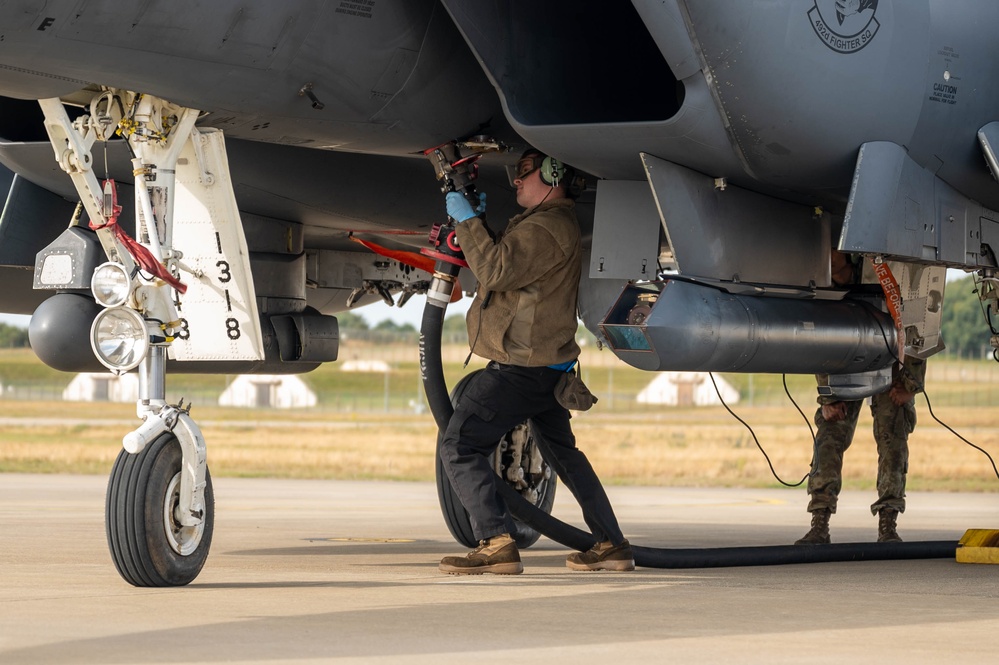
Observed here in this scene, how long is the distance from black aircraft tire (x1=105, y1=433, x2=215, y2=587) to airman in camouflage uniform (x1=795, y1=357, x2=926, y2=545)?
473 centimetres

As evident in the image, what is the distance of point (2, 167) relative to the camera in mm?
8648

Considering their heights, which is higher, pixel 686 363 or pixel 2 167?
pixel 2 167

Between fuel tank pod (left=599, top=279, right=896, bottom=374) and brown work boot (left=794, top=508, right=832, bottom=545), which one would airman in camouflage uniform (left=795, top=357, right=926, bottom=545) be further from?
fuel tank pod (left=599, top=279, right=896, bottom=374)


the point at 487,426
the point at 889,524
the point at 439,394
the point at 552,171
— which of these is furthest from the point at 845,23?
the point at 889,524

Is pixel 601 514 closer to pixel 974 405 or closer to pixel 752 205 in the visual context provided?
pixel 752 205

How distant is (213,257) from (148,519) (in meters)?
1.38

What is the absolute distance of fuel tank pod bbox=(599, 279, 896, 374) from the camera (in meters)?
6.77

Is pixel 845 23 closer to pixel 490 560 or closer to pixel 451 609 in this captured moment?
pixel 490 560

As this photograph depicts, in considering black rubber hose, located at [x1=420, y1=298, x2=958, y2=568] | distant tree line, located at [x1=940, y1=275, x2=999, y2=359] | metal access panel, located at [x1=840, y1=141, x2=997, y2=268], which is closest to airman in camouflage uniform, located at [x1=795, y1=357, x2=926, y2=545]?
black rubber hose, located at [x1=420, y1=298, x2=958, y2=568]

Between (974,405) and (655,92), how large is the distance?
188 ft

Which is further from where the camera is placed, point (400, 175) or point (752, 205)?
point (400, 175)

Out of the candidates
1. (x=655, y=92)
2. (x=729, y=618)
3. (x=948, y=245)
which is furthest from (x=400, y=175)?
(x=729, y=618)

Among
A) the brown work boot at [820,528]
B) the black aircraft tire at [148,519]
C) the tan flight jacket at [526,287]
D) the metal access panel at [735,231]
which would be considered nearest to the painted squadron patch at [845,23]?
the metal access panel at [735,231]

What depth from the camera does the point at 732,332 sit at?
697 cm
